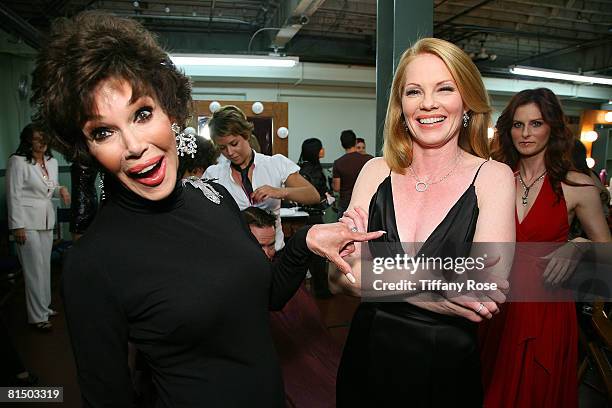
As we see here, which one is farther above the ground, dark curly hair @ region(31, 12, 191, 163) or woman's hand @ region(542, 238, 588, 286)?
dark curly hair @ region(31, 12, 191, 163)

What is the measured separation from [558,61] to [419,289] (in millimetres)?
10618

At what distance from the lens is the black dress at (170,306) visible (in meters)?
0.94

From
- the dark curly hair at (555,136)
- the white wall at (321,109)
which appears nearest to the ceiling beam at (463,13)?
the white wall at (321,109)

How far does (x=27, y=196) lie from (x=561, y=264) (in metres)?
4.43

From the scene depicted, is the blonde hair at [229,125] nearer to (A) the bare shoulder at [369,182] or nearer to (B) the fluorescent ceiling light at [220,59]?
(A) the bare shoulder at [369,182]

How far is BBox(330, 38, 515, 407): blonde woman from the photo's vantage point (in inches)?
48.6

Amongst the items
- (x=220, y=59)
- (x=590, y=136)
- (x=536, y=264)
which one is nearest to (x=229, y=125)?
(x=536, y=264)

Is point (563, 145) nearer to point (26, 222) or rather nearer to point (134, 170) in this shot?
point (134, 170)

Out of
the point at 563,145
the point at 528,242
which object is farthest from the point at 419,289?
the point at 563,145

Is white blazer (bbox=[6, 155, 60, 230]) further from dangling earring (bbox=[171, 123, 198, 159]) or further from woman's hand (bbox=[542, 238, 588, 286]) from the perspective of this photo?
woman's hand (bbox=[542, 238, 588, 286])

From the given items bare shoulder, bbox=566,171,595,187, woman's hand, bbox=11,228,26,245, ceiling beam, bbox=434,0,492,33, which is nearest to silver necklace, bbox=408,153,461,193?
bare shoulder, bbox=566,171,595,187

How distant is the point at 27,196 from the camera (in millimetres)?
4051

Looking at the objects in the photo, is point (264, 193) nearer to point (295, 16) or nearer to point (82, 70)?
point (82, 70)

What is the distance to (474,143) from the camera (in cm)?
136
